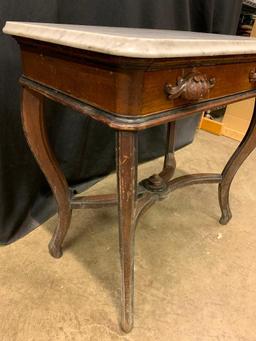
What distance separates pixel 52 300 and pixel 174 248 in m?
0.42

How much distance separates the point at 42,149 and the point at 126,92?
0.37 meters

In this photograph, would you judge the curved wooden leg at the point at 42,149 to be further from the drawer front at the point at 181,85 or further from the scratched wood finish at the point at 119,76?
the drawer front at the point at 181,85

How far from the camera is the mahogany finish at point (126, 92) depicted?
452mm

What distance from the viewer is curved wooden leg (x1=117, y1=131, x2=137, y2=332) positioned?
1.62 ft

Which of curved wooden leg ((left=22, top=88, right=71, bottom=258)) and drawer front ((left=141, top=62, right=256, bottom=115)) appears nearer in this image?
drawer front ((left=141, top=62, right=256, bottom=115))

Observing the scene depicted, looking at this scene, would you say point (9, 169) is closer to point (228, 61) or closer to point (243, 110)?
point (228, 61)

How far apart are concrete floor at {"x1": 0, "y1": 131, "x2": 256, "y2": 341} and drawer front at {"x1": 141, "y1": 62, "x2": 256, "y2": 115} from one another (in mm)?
559

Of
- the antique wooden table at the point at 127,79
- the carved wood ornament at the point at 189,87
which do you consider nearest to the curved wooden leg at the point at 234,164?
the antique wooden table at the point at 127,79

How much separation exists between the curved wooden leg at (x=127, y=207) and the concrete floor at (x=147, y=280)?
3.9 inches

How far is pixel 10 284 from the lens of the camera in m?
0.82

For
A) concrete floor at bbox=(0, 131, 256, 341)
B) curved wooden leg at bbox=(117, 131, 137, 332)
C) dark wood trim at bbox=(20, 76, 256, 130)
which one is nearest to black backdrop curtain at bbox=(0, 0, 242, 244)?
concrete floor at bbox=(0, 131, 256, 341)

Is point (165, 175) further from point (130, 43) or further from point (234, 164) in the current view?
point (130, 43)

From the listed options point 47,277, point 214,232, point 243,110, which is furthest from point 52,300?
point 243,110

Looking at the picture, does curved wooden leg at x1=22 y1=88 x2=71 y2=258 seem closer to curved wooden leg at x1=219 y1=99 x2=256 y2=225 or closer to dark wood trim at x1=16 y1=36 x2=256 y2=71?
dark wood trim at x1=16 y1=36 x2=256 y2=71
